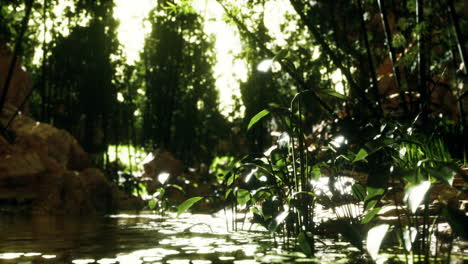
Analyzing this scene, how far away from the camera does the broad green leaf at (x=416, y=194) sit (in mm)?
1341

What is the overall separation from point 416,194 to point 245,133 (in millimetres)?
8105

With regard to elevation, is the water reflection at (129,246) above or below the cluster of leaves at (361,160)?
below

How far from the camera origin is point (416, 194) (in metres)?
1.37

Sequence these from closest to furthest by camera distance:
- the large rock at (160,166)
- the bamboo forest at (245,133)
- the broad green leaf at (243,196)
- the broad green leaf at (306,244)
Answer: the broad green leaf at (306,244) < the bamboo forest at (245,133) < the broad green leaf at (243,196) < the large rock at (160,166)

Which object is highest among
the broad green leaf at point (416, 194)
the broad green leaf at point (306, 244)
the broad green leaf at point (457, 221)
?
the broad green leaf at point (416, 194)

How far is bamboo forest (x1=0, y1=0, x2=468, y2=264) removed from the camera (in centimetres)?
221

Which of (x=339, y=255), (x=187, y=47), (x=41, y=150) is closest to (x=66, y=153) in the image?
(x=41, y=150)

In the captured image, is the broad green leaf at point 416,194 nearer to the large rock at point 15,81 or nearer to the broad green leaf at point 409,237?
the broad green leaf at point 409,237

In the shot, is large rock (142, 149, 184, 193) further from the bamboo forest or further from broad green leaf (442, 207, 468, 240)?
broad green leaf (442, 207, 468, 240)

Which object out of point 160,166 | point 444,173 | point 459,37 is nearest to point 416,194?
point 444,173

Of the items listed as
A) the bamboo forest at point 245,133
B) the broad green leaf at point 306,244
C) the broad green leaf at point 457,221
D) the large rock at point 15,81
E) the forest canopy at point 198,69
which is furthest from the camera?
the large rock at point 15,81

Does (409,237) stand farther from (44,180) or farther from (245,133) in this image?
(245,133)

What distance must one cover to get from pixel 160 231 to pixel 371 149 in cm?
206

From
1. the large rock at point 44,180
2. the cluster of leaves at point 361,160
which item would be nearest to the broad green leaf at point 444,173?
the cluster of leaves at point 361,160
